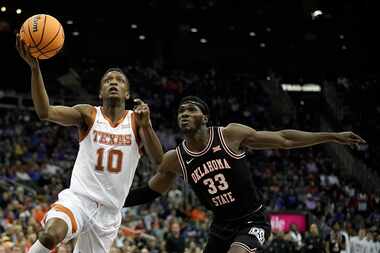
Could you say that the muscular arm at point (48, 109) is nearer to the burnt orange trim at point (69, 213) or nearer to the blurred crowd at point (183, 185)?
the burnt orange trim at point (69, 213)

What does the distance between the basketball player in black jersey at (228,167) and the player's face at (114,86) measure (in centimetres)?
60

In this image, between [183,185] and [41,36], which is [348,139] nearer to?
[41,36]

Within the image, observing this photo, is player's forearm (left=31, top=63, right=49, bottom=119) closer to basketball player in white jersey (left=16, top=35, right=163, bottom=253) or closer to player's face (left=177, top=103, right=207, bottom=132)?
basketball player in white jersey (left=16, top=35, right=163, bottom=253)

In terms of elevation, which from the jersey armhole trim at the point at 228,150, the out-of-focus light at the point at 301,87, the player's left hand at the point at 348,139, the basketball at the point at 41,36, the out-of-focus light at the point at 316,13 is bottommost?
the jersey armhole trim at the point at 228,150

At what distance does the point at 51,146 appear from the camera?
22.6 m

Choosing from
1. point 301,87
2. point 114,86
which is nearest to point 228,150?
point 114,86

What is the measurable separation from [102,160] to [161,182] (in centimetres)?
91

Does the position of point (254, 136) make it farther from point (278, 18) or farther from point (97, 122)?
point (278, 18)

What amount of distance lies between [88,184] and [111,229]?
19.0 inches

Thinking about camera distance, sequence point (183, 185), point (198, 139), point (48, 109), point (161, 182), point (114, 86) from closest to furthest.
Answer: point (48, 109)
point (114, 86)
point (198, 139)
point (161, 182)
point (183, 185)

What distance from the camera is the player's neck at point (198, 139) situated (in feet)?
22.5

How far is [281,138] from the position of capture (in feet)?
22.1

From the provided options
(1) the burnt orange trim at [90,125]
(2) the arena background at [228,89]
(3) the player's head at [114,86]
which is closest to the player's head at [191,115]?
(3) the player's head at [114,86]

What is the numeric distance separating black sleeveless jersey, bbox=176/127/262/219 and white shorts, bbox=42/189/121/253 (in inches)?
33.2
